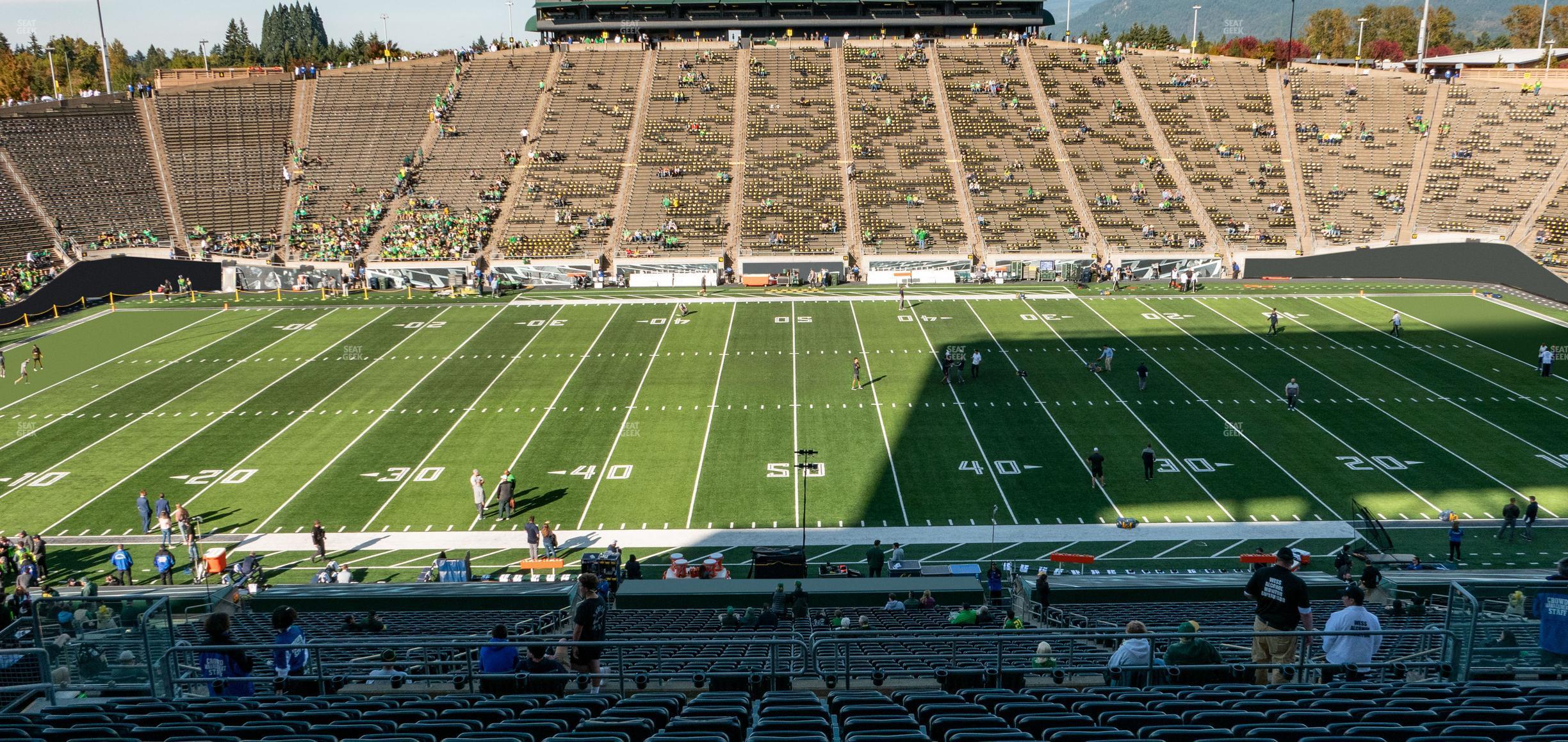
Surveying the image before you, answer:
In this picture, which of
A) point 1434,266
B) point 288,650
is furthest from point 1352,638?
point 1434,266

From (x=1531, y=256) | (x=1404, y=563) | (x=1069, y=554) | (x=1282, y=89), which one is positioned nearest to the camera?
(x=1404, y=563)

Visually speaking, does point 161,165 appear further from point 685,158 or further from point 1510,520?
point 1510,520

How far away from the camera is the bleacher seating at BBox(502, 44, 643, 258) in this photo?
59.1 meters

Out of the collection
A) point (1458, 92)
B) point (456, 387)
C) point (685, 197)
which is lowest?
point (456, 387)

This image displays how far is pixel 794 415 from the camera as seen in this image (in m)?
33.4

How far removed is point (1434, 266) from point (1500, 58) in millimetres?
57349

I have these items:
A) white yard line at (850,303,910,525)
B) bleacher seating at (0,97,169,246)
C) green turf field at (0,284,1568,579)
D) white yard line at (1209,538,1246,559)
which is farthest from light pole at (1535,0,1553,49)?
bleacher seating at (0,97,169,246)

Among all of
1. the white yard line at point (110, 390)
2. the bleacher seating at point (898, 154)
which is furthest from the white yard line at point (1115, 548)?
the bleacher seating at point (898, 154)

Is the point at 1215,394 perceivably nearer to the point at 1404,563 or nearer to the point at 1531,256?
the point at 1404,563

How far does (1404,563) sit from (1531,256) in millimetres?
37383

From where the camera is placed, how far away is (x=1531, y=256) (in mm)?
49875

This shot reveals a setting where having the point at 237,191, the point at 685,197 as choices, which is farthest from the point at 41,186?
the point at 685,197

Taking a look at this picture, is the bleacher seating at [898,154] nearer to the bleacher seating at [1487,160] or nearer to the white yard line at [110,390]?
the bleacher seating at [1487,160]

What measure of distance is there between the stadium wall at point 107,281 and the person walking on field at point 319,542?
105 ft
